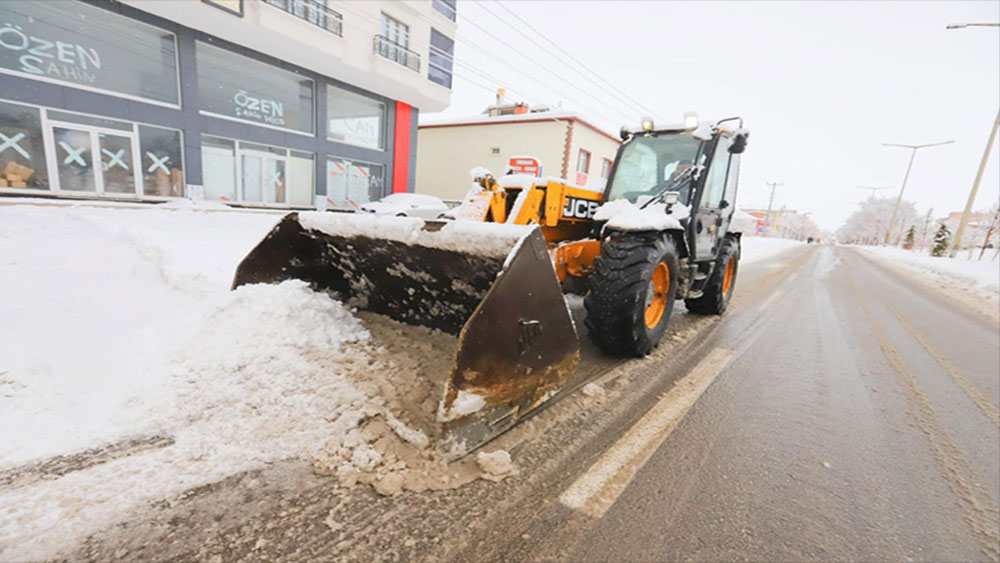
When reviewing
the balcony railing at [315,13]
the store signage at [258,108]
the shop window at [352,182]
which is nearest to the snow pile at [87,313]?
the store signage at [258,108]

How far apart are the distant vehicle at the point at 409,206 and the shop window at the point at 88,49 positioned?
5.75m

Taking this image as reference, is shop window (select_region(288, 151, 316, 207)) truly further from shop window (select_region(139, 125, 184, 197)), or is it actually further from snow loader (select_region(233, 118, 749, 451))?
snow loader (select_region(233, 118, 749, 451))

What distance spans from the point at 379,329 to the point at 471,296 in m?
0.81

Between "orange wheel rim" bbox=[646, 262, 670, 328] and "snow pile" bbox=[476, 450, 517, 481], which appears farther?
"orange wheel rim" bbox=[646, 262, 670, 328]

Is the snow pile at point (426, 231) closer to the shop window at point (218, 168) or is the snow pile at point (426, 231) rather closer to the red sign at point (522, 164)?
the red sign at point (522, 164)

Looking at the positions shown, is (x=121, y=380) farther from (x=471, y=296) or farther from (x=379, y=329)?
(x=471, y=296)

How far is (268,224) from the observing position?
8.88 meters

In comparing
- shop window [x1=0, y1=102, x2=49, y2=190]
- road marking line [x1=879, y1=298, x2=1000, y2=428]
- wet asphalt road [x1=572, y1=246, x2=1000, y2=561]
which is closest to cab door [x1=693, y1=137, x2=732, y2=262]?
wet asphalt road [x1=572, y1=246, x2=1000, y2=561]

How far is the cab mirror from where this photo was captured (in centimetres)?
469

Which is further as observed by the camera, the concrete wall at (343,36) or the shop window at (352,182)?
the shop window at (352,182)

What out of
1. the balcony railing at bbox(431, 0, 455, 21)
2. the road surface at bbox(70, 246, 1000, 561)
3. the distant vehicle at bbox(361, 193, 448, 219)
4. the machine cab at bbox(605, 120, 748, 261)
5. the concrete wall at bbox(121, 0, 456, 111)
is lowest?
the road surface at bbox(70, 246, 1000, 561)

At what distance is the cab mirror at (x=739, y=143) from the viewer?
15.4 feet

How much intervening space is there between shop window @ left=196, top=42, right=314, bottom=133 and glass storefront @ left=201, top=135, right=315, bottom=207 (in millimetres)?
848

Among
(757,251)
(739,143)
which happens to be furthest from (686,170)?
(757,251)
